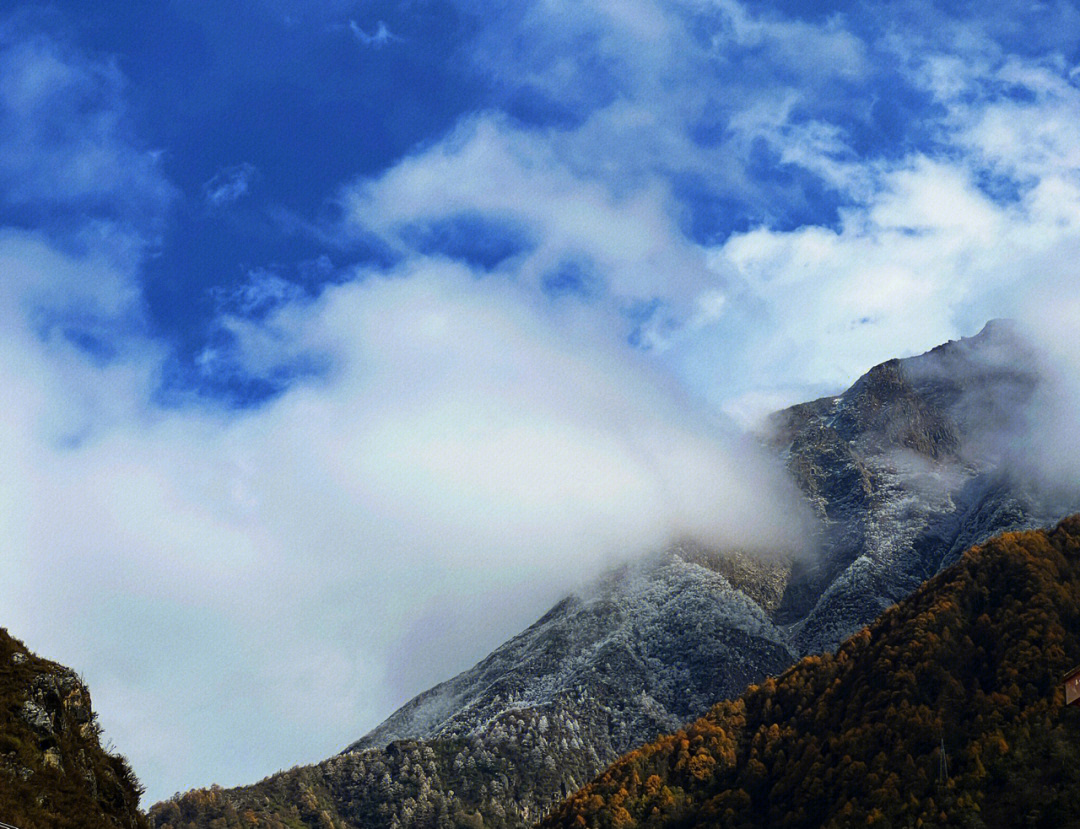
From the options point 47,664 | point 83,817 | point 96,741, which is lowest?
point 83,817

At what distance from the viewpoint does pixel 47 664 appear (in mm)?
93438

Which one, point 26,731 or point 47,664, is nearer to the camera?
point 26,731

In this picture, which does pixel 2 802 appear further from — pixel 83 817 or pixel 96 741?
pixel 96 741

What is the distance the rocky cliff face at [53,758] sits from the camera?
78.2m

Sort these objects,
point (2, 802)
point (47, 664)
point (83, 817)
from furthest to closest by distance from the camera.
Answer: point (47, 664)
point (83, 817)
point (2, 802)

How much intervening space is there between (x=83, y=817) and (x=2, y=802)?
9662 millimetres

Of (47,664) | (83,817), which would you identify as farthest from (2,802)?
(47,664)

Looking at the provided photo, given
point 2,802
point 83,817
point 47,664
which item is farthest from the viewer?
point 47,664

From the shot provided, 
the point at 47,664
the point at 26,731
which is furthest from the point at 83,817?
the point at 47,664

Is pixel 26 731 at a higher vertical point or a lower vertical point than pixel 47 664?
lower

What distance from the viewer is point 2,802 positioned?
73188mm

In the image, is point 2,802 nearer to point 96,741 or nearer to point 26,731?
point 26,731

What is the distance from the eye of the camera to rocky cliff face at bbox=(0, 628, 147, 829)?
7819 cm

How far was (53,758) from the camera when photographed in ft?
279
